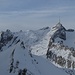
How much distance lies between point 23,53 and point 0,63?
1596cm

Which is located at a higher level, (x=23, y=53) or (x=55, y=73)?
(x=23, y=53)

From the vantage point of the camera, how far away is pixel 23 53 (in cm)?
18662

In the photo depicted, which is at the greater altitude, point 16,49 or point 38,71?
point 16,49

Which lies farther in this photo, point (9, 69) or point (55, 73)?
point (55, 73)

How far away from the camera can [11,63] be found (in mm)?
169750

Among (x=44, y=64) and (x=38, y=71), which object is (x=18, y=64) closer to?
(x=38, y=71)

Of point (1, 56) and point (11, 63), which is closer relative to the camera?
point (11, 63)

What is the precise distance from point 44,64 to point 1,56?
88.2 feet

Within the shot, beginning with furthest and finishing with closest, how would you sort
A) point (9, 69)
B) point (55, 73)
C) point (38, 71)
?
point (55, 73), point (38, 71), point (9, 69)

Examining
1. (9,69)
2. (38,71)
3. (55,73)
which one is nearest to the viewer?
(9,69)

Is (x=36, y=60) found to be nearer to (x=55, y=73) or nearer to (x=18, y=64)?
(x=55, y=73)

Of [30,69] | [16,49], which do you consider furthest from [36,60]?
[30,69]

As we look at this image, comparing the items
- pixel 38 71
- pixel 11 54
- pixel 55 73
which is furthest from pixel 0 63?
pixel 55 73

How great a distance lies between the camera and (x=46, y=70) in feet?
614
